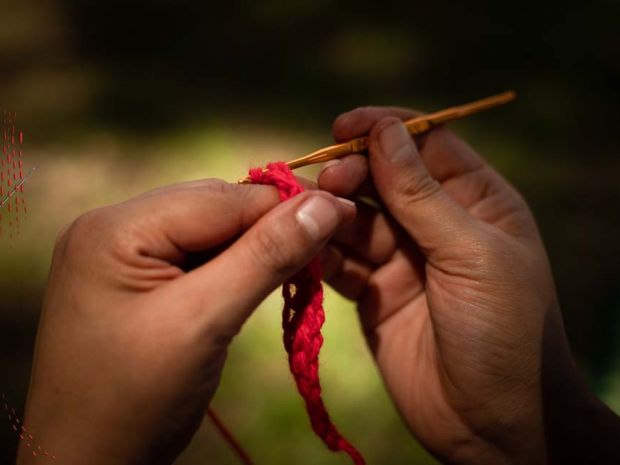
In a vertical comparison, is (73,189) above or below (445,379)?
above

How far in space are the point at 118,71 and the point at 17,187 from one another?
0.53 meters

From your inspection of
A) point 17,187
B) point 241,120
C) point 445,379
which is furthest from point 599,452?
point 17,187

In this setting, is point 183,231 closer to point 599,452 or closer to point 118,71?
point 599,452

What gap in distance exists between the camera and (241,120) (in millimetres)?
1466

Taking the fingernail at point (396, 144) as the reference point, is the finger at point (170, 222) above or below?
above

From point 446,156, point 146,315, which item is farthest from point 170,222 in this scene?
point 446,156

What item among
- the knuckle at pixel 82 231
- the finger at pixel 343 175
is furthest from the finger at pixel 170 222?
the finger at pixel 343 175

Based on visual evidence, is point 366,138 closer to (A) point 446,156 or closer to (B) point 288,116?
(A) point 446,156

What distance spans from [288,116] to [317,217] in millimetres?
863

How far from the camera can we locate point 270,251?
0.66 metres

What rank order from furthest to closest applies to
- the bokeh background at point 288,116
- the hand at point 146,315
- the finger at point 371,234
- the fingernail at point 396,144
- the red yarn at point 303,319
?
1. the bokeh background at point 288,116
2. the finger at point 371,234
3. the fingernail at point 396,144
4. the red yarn at point 303,319
5. the hand at point 146,315

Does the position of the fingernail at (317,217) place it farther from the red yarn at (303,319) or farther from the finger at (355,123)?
the finger at (355,123)

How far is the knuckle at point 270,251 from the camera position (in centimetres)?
66

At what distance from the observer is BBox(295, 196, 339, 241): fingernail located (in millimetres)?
688
